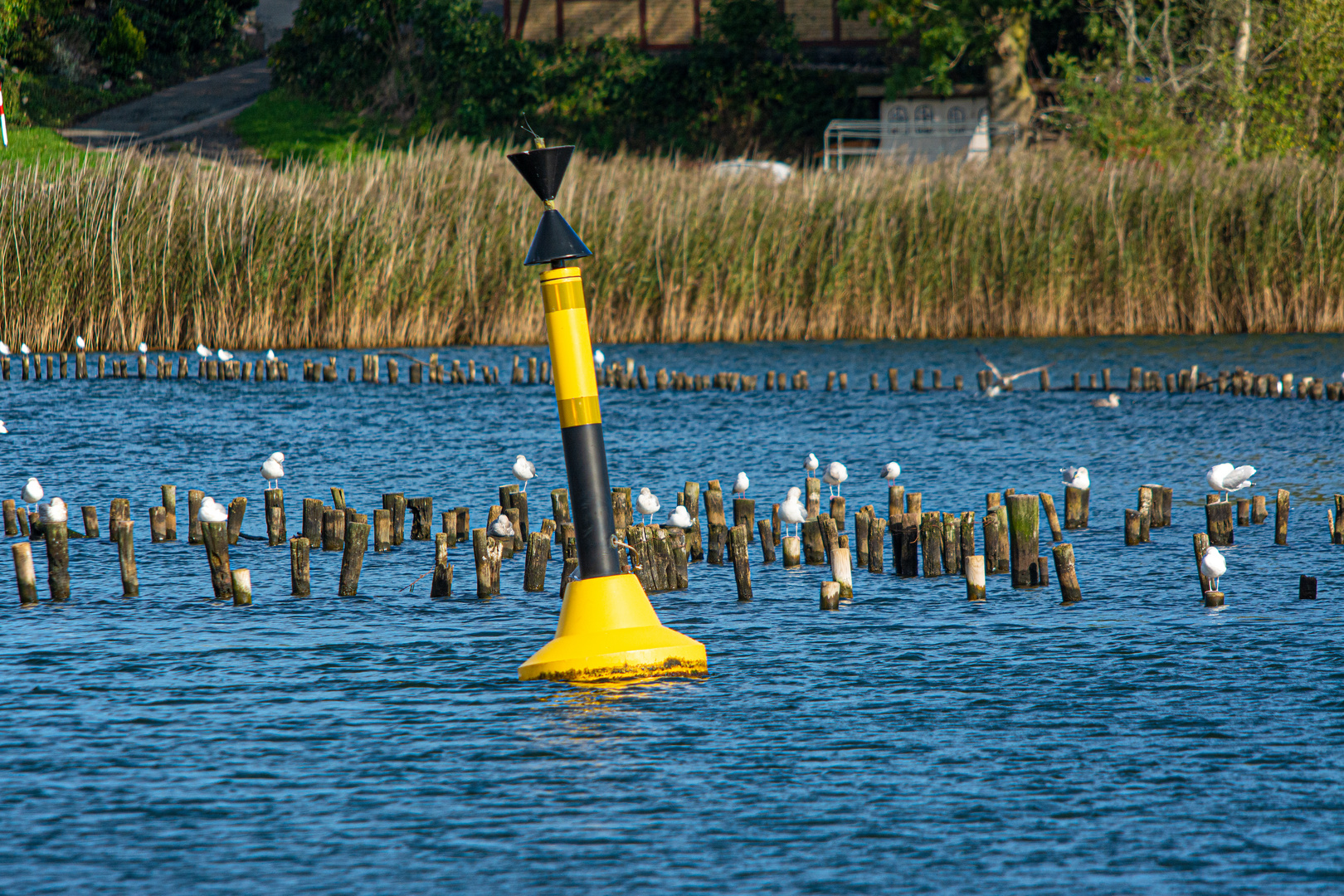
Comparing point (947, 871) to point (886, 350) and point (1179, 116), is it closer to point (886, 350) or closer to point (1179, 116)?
point (886, 350)

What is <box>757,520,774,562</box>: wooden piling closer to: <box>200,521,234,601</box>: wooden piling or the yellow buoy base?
the yellow buoy base

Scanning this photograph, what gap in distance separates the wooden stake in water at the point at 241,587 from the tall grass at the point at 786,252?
1574 cm

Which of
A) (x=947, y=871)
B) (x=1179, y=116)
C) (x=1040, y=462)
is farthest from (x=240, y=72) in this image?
(x=947, y=871)

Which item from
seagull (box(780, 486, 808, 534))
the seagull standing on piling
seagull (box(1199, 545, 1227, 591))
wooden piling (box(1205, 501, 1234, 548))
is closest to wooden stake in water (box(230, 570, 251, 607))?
the seagull standing on piling

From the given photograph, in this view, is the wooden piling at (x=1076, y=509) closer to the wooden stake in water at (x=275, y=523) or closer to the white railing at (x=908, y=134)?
the wooden stake in water at (x=275, y=523)

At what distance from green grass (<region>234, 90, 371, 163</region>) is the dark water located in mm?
33218

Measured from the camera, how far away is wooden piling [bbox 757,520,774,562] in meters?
11.4

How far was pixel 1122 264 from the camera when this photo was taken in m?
27.2

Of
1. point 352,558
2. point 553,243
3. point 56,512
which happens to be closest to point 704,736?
point 553,243

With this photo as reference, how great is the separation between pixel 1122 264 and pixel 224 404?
13941mm

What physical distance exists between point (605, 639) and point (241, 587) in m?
2.86

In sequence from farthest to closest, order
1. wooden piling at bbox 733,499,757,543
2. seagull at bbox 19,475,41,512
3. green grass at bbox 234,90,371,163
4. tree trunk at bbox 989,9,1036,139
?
green grass at bbox 234,90,371,163
tree trunk at bbox 989,9,1036,139
seagull at bbox 19,475,41,512
wooden piling at bbox 733,499,757,543

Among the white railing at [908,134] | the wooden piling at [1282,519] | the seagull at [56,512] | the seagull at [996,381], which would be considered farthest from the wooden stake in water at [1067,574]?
the white railing at [908,134]

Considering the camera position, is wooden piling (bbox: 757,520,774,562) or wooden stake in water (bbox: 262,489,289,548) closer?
wooden piling (bbox: 757,520,774,562)
